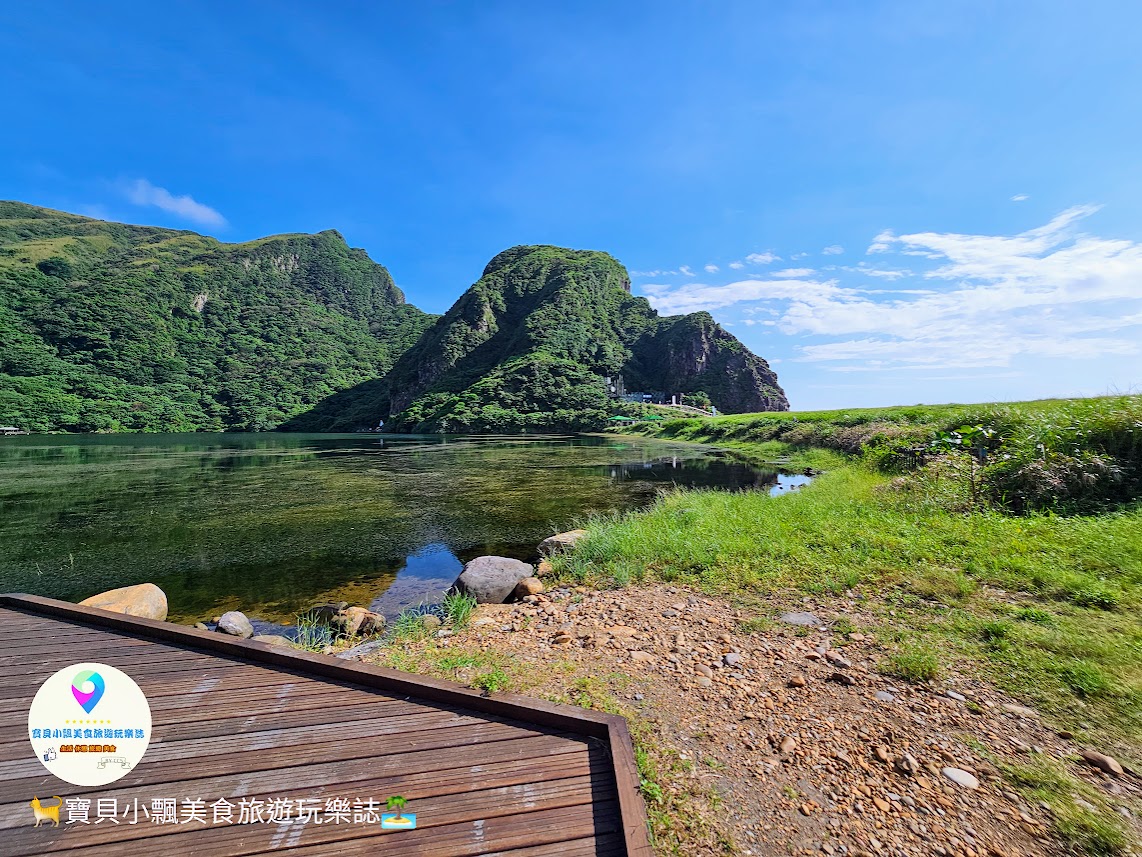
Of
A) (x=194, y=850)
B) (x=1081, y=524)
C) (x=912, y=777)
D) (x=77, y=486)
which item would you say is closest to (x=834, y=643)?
(x=912, y=777)

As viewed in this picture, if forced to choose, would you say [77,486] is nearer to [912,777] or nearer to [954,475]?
[912,777]

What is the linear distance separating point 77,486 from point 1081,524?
40.1 meters

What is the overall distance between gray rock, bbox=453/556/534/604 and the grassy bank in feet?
3.27

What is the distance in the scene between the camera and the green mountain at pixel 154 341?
104m

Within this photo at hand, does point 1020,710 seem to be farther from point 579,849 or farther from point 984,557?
point 984,557

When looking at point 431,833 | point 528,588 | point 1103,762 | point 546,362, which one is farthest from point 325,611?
point 546,362

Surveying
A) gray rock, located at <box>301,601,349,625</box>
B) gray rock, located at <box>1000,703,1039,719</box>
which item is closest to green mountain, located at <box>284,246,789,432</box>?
gray rock, located at <box>301,601,349,625</box>

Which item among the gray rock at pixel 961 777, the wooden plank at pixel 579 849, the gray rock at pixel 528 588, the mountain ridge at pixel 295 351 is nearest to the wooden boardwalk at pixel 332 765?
the wooden plank at pixel 579 849

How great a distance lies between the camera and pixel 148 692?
12.4 ft

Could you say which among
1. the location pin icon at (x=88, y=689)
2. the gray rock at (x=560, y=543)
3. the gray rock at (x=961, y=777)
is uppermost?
the location pin icon at (x=88, y=689)

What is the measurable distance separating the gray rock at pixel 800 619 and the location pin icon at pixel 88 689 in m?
7.08

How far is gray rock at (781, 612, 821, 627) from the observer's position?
595cm

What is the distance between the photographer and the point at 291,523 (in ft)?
53.2

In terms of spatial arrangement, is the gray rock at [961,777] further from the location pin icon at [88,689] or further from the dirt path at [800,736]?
the location pin icon at [88,689]
